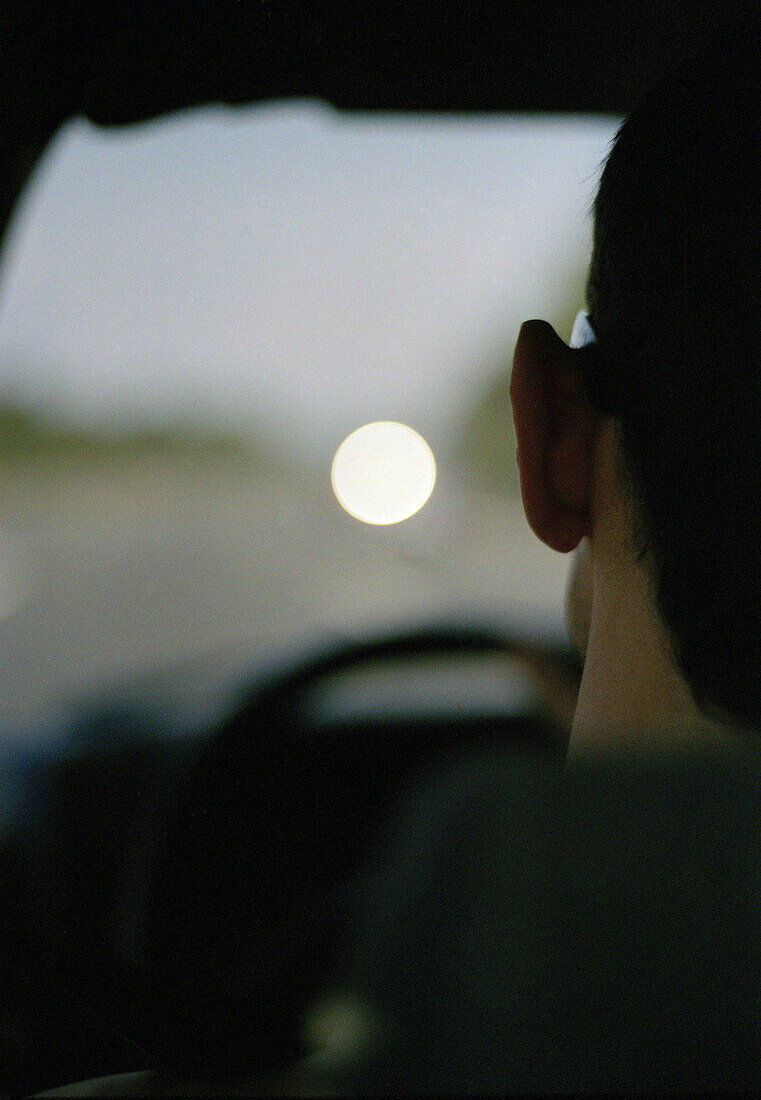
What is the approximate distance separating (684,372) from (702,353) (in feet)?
0.08

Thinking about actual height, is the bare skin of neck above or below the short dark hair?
below

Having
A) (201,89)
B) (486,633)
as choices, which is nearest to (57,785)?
(486,633)

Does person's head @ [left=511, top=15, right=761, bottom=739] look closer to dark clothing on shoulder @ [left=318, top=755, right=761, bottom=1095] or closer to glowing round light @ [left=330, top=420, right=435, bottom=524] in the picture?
dark clothing on shoulder @ [left=318, top=755, right=761, bottom=1095]

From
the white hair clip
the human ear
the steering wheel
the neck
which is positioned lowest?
the steering wheel

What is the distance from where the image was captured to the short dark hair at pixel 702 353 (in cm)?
75

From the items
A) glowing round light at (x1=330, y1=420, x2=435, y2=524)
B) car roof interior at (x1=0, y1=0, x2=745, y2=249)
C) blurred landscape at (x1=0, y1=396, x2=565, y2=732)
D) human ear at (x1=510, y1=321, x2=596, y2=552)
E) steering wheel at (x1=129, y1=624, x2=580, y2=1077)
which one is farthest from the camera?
blurred landscape at (x1=0, y1=396, x2=565, y2=732)

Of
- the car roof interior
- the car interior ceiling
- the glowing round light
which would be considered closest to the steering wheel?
the car interior ceiling

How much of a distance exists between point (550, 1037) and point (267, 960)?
933mm

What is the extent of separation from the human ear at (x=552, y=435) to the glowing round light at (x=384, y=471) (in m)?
0.83

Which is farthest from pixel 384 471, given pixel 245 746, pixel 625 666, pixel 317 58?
pixel 625 666

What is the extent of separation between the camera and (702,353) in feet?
2.51

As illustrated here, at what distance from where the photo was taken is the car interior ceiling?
1294 mm

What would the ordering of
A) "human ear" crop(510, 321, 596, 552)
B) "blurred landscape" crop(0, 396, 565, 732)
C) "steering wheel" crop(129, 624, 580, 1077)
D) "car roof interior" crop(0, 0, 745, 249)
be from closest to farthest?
"human ear" crop(510, 321, 596, 552), "car roof interior" crop(0, 0, 745, 249), "steering wheel" crop(129, 624, 580, 1077), "blurred landscape" crop(0, 396, 565, 732)

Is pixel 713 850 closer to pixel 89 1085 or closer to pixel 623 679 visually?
pixel 623 679
